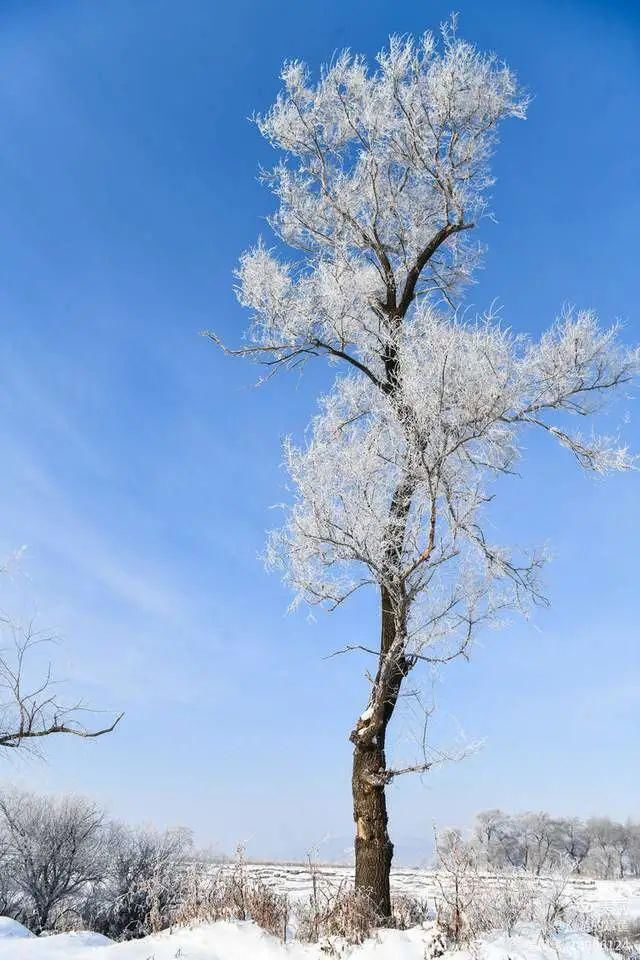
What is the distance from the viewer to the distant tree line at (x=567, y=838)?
60.1 m

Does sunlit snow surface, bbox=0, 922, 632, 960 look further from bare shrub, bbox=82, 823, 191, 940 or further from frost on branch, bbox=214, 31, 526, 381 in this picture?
bare shrub, bbox=82, 823, 191, 940

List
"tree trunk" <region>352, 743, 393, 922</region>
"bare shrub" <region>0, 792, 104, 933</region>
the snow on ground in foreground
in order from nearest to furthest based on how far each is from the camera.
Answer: the snow on ground in foreground
"tree trunk" <region>352, 743, 393, 922</region>
"bare shrub" <region>0, 792, 104, 933</region>

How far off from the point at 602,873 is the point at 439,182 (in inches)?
2596

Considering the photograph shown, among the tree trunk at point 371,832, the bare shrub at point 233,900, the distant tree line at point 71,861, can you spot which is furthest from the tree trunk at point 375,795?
the distant tree line at point 71,861

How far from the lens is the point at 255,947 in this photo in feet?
21.5

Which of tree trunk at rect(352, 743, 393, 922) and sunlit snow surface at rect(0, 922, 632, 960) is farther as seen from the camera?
tree trunk at rect(352, 743, 393, 922)

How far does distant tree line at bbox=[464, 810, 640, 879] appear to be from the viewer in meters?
60.1

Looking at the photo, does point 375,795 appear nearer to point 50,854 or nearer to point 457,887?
point 457,887

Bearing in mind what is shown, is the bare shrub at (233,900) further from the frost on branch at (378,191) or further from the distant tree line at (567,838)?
the distant tree line at (567,838)

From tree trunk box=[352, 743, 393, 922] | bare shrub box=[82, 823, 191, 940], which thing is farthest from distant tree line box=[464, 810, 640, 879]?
tree trunk box=[352, 743, 393, 922]

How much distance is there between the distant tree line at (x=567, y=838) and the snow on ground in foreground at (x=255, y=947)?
59.5 m

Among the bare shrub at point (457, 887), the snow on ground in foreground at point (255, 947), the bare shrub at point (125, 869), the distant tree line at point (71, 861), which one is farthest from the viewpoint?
the distant tree line at point (71, 861)

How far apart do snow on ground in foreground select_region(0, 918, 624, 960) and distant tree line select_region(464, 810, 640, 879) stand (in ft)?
195

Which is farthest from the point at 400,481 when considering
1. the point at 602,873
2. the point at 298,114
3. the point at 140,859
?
the point at 602,873
